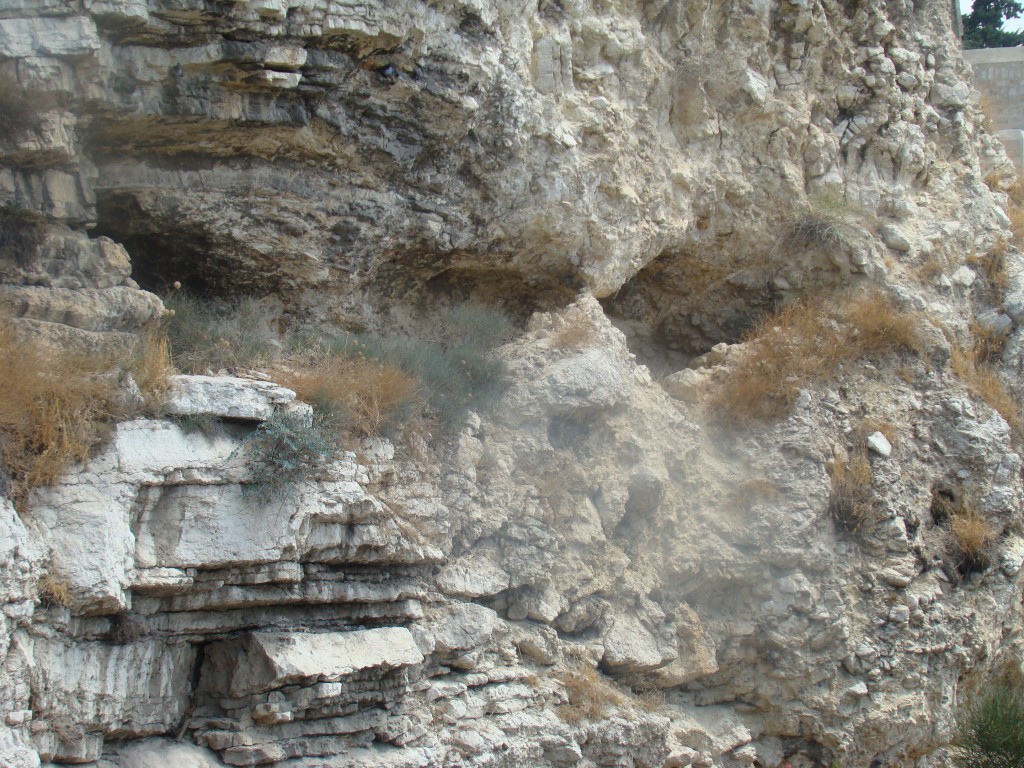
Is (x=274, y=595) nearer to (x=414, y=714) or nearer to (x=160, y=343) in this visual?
(x=414, y=714)

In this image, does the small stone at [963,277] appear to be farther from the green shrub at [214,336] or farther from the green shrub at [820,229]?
the green shrub at [214,336]

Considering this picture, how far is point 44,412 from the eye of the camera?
515 cm

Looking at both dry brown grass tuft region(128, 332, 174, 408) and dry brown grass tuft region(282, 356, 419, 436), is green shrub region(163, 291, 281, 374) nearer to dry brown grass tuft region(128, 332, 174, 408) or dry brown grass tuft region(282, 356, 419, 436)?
dry brown grass tuft region(282, 356, 419, 436)

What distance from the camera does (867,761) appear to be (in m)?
7.84

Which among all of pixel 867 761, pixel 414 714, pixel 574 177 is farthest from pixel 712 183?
pixel 414 714

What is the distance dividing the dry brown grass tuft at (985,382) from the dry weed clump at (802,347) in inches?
17.4

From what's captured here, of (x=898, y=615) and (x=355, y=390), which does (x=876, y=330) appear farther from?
(x=355, y=390)

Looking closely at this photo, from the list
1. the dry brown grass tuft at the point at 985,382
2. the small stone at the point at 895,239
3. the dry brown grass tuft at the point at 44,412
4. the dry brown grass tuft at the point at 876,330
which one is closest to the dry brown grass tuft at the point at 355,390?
the dry brown grass tuft at the point at 44,412

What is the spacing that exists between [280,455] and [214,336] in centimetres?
141

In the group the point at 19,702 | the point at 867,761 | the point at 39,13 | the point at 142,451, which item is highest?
the point at 39,13

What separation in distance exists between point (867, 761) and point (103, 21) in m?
6.75

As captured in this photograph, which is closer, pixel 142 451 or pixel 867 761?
pixel 142 451

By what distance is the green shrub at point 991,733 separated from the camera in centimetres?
795

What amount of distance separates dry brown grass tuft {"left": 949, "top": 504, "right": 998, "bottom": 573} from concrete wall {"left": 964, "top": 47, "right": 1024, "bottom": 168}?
8.66 m
